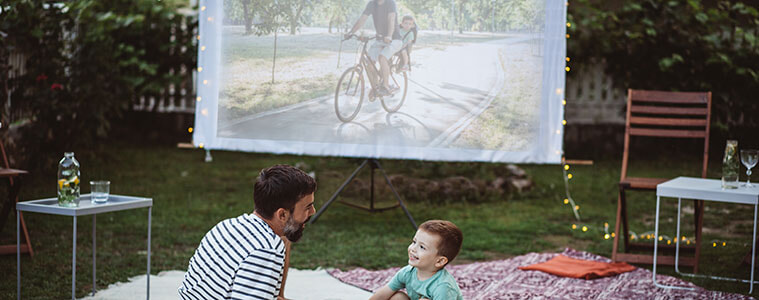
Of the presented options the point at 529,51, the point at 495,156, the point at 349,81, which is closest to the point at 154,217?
the point at 349,81

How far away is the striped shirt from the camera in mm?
2207

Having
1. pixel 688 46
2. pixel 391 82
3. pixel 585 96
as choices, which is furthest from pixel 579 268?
pixel 585 96

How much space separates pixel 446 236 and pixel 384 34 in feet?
7.81

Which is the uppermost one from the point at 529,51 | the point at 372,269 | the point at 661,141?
the point at 529,51

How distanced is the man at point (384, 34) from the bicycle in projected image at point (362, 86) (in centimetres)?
3

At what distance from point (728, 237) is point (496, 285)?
92.5 inches

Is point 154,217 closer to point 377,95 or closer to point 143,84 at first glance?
point 377,95

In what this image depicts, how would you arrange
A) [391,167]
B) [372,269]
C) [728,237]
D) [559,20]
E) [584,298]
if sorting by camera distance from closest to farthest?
[584,298] < [372,269] < [559,20] < [728,237] < [391,167]

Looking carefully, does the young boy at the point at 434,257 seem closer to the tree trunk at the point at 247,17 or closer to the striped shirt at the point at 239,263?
the striped shirt at the point at 239,263

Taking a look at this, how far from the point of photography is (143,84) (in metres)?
9.40

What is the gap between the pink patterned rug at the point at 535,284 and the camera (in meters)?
3.86

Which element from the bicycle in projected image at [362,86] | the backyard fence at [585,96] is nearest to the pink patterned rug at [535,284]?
the bicycle in projected image at [362,86]

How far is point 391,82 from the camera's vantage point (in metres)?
4.92

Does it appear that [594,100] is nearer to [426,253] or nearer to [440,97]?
[440,97]
